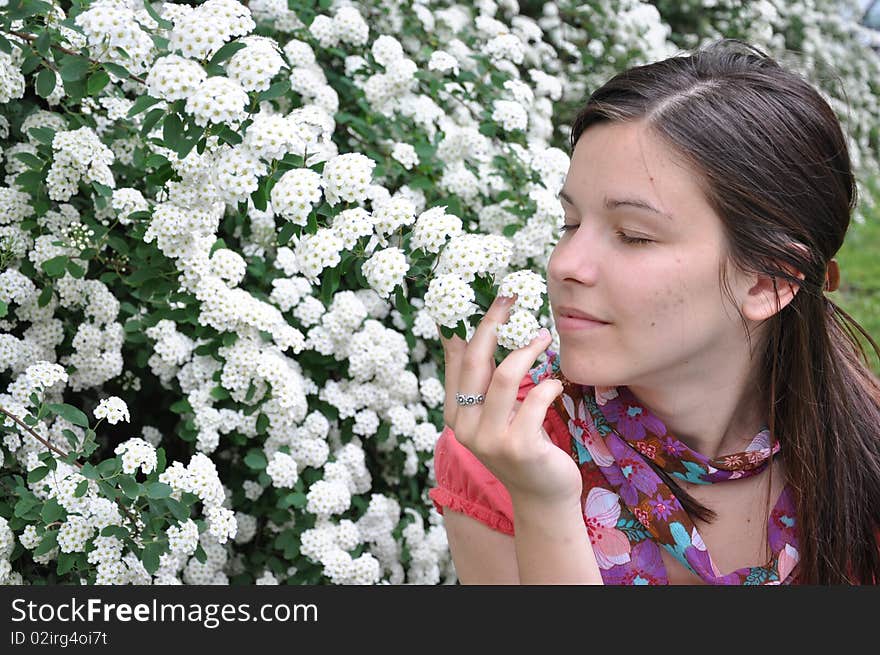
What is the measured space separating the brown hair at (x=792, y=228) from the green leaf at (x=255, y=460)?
89cm

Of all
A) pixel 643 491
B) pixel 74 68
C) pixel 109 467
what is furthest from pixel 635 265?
pixel 74 68

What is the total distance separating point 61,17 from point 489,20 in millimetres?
1549

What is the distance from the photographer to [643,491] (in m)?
1.57

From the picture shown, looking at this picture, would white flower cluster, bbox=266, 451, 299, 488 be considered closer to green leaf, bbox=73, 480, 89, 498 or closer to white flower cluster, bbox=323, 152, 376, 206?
green leaf, bbox=73, 480, 89, 498

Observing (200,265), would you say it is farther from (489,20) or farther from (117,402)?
(489,20)

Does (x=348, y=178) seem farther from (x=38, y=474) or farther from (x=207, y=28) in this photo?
(x=38, y=474)

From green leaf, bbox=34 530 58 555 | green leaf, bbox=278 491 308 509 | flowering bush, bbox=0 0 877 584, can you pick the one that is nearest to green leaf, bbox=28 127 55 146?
flowering bush, bbox=0 0 877 584

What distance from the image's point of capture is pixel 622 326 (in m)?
1.38

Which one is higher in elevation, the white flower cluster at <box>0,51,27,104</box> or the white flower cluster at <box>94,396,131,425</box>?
the white flower cluster at <box>0,51,27,104</box>

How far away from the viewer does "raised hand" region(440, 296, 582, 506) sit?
1.32m

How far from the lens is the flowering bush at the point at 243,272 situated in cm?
148

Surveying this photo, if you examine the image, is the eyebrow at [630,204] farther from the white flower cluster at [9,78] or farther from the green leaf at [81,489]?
the white flower cluster at [9,78]

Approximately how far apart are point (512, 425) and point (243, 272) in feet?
2.77

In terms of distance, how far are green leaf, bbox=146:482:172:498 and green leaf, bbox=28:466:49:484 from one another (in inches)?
7.4
